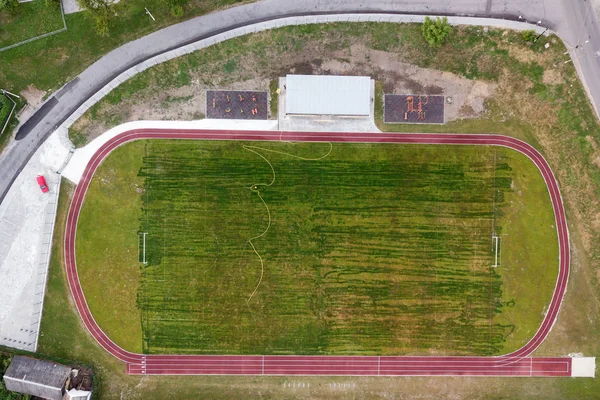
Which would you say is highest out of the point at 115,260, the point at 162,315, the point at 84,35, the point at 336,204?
the point at 84,35

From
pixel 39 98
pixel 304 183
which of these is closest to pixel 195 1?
pixel 39 98

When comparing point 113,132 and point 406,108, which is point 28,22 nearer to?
point 113,132

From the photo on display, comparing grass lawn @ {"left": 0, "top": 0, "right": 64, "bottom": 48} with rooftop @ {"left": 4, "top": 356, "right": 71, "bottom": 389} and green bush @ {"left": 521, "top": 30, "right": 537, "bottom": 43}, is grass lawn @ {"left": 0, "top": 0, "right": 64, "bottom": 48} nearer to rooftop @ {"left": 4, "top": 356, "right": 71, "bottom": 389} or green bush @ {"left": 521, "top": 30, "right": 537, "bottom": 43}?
rooftop @ {"left": 4, "top": 356, "right": 71, "bottom": 389}

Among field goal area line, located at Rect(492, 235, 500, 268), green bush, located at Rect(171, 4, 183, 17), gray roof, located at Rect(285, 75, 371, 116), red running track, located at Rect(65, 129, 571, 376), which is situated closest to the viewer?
gray roof, located at Rect(285, 75, 371, 116)

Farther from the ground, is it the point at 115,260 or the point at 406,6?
the point at 406,6

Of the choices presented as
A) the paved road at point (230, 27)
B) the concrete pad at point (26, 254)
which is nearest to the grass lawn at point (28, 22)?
the paved road at point (230, 27)

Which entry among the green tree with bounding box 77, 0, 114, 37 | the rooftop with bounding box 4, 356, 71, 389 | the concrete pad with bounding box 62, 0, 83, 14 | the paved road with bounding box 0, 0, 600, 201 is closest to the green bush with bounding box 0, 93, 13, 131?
the paved road with bounding box 0, 0, 600, 201

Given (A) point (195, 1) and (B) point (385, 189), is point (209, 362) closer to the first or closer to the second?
(B) point (385, 189)
